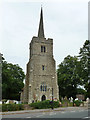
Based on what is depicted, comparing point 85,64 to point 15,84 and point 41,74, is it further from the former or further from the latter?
point 15,84

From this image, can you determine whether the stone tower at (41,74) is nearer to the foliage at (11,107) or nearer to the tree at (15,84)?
the tree at (15,84)

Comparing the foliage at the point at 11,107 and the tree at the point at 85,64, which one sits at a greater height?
the tree at the point at 85,64

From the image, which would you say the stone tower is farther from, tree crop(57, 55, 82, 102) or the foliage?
the foliage

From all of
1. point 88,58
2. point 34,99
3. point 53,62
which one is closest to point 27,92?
point 34,99

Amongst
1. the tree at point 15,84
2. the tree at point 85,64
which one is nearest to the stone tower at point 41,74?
the tree at point 15,84

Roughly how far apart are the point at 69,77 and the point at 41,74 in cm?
1028

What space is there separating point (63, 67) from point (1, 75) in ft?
81.0

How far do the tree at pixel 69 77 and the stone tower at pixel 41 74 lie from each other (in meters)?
6.57

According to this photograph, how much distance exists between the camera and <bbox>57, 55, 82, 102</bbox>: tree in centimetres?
4793


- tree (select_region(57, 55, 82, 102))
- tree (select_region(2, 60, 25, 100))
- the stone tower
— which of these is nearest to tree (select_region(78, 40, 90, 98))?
the stone tower

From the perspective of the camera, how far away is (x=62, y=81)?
49875 millimetres

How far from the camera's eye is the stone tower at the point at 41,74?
4075cm

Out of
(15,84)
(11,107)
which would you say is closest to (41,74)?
(15,84)

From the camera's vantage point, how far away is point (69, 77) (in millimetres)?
48625
